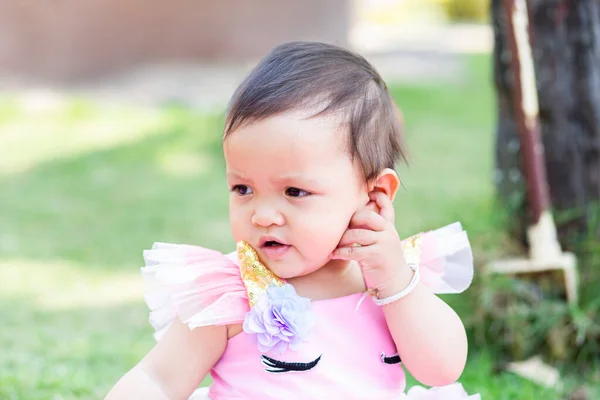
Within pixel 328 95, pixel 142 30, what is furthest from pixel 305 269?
pixel 142 30

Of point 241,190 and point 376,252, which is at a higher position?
point 241,190

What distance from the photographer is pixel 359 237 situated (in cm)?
172

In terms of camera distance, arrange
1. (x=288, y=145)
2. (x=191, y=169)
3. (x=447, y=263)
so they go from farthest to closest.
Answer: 1. (x=191, y=169)
2. (x=447, y=263)
3. (x=288, y=145)

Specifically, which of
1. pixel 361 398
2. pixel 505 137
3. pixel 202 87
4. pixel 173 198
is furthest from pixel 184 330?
pixel 202 87

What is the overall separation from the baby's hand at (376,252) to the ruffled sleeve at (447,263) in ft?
0.78

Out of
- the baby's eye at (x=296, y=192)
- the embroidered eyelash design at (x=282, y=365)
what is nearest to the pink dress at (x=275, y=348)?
the embroidered eyelash design at (x=282, y=365)

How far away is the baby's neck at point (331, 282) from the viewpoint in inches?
72.2

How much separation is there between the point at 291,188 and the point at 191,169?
5092mm

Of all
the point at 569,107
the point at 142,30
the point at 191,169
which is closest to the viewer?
the point at 569,107

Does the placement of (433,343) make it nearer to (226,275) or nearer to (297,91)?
(226,275)

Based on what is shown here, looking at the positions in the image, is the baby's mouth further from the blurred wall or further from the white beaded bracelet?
the blurred wall

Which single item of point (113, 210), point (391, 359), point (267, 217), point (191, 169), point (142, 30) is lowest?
point (191, 169)

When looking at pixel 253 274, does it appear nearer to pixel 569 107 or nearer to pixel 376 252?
pixel 376 252

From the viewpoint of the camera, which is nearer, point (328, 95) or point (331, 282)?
point (328, 95)
